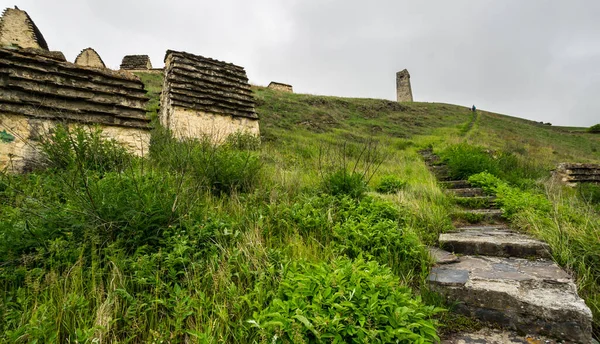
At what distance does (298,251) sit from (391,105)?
25.7m

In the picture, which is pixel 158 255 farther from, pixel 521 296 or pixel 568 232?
pixel 568 232

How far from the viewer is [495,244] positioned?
3285 millimetres

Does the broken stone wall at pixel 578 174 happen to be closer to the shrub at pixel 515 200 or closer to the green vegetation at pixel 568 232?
the shrub at pixel 515 200

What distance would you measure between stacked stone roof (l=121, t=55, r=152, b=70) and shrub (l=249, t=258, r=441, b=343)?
27911 mm

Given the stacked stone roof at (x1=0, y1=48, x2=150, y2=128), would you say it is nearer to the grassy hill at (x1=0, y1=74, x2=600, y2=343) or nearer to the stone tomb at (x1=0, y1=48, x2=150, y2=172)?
the stone tomb at (x1=0, y1=48, x2=150, y2=172)

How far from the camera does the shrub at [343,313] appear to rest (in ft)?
5.00

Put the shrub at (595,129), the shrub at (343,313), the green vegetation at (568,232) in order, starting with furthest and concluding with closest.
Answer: the shrub at (595,129) < the green vegetation at (568,232) < the shrub at (343,313)

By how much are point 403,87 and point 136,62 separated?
32568mm

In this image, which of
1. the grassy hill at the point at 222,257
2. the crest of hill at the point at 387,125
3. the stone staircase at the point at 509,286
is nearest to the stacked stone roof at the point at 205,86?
the crest of hill at the point at 387,125

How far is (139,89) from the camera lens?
5566 mm

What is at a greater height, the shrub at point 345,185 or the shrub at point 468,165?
the shrub at point 468,165

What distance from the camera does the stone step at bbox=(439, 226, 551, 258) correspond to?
124 inches

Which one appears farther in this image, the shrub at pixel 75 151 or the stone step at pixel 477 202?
the stone step at pixel 477 202

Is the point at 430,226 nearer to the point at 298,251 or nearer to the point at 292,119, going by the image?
the point at 298,251
